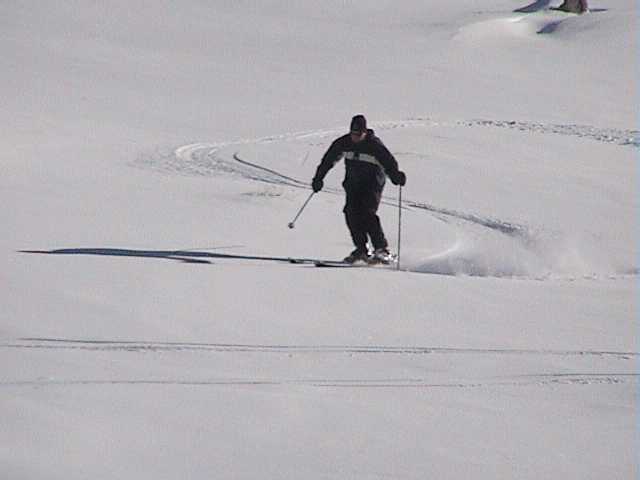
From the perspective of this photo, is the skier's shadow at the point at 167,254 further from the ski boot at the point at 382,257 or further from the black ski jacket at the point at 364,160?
the black ski jacket at the point at 364,160

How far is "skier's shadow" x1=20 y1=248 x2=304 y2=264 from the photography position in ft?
32.2

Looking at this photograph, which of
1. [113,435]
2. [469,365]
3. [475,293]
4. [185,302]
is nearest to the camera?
[113,435]

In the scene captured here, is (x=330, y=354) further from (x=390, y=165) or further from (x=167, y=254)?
(x=390, y=165)

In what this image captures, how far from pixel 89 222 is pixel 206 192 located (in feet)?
9.96

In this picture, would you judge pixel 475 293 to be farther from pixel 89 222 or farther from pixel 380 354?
pixel 89 222

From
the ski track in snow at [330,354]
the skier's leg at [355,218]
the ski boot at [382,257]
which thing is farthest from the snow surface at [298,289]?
the skier's leg at [355,218]

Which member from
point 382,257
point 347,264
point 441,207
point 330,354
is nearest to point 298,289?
point 347,264

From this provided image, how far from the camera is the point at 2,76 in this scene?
90.2 ft

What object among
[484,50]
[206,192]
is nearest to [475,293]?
[206,192]

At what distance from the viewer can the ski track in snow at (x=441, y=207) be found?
1139cm

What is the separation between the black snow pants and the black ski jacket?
0.8 inches

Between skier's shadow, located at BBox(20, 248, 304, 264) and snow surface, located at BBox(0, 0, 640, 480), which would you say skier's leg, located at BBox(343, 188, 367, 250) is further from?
skier's shadow, located at BBox(20, 248, 304, 264)

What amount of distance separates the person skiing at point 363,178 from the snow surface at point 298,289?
0.36m

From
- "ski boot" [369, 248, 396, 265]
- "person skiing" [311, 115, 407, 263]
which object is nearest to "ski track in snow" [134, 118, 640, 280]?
"ski boot" [369, 248, 396, 265]
